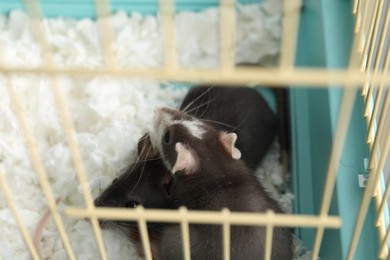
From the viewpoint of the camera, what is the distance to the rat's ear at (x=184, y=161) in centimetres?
120

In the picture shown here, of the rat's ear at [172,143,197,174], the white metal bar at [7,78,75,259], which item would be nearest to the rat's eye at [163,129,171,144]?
the rat's ear at [172,143,197,174]

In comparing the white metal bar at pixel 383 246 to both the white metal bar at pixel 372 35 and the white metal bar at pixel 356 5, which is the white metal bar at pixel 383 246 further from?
the white metal bar at pixel 356 5

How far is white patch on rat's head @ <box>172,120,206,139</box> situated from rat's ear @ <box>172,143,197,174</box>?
7 cm

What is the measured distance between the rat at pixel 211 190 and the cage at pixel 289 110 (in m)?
0.08

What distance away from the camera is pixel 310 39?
1.61 metres

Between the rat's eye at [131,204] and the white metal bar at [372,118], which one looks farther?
the rat's eye at [131,204]

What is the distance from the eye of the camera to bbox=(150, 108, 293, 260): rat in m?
1.08

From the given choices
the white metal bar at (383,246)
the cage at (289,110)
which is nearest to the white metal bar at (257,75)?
the cage at (289,110)

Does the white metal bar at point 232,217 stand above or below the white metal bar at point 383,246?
above

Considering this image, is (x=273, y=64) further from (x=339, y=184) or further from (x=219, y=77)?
(x=219, y=77)

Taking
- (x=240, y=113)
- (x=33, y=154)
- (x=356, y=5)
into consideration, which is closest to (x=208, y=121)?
(x=240, y=113)

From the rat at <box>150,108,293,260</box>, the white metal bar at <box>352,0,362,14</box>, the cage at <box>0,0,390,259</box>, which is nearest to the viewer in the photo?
the cage at <box>0,0,390,259</box>

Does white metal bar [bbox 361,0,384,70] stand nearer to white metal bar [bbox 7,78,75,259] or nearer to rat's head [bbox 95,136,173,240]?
rat's head [bbox 95,136,173,240]

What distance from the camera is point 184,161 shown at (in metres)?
1.20
